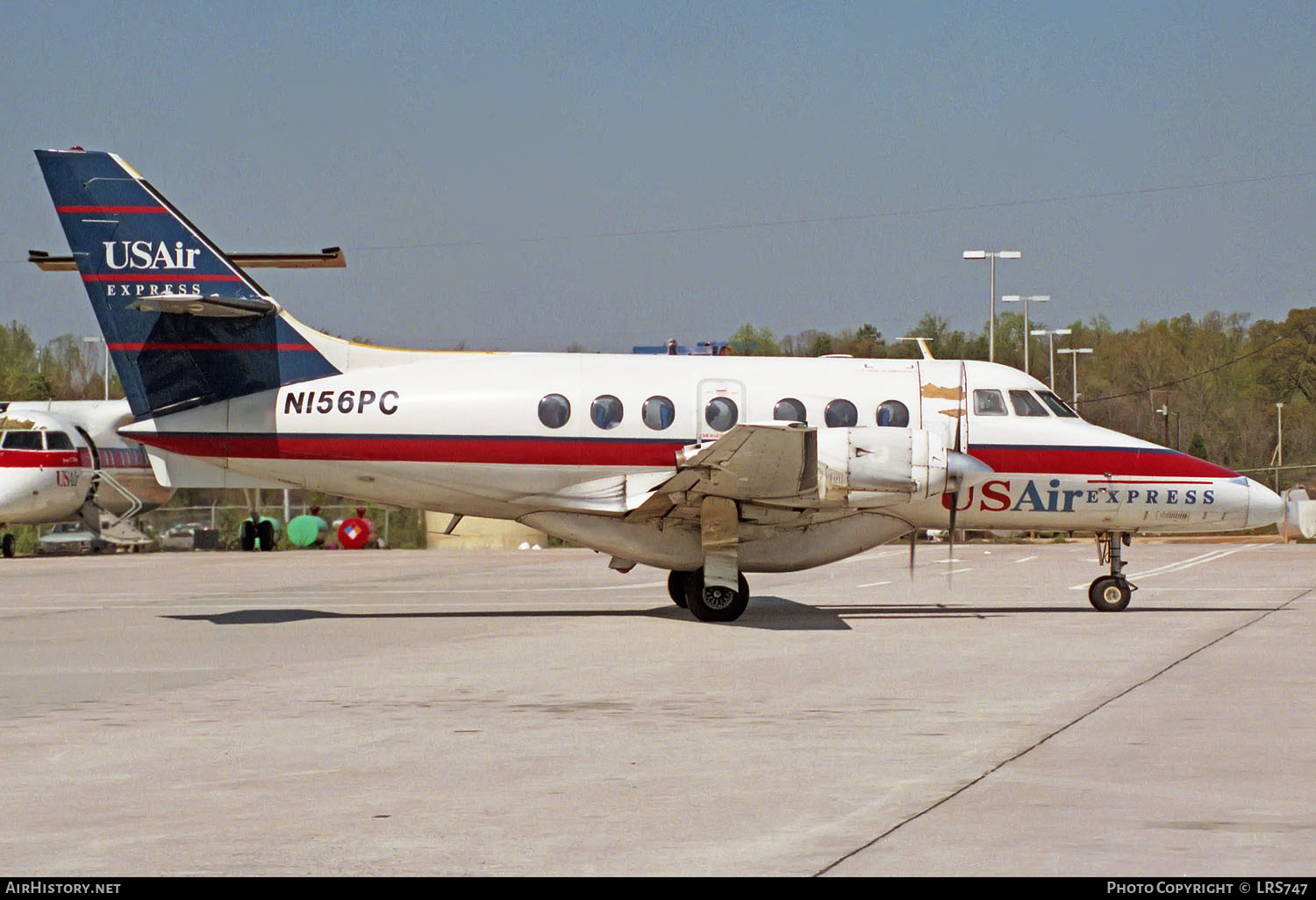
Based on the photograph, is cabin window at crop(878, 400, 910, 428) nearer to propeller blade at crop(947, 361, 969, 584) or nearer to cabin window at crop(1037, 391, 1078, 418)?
propeller blade at crop(947, 361, 969, 584)

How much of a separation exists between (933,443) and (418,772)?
36.0 ft

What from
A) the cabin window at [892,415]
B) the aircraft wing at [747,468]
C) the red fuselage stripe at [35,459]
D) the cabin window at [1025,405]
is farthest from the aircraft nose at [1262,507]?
the red fuselage stripe at [35,459]

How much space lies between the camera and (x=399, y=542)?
2101 inches

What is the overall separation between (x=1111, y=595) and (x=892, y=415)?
156 inches

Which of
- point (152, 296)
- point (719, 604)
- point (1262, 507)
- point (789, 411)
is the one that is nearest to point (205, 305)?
point (152, 296)

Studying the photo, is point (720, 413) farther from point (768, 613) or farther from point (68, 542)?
point (68, 542)

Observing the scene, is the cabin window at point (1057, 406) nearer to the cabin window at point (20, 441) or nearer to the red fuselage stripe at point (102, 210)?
the red fuselage stripe at point (102, 210)

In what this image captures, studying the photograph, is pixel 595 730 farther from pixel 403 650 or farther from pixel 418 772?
pixel 403 650

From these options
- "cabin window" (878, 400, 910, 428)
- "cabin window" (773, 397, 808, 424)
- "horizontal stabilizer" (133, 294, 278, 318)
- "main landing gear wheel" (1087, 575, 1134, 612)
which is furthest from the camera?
"main landing gear wheel" (1087, 575, 1134, 612)

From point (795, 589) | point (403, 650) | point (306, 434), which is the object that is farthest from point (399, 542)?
point (403, 650)

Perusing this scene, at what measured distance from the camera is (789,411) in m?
19.7

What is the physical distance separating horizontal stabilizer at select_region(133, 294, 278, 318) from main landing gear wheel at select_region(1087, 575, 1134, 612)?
11.9m

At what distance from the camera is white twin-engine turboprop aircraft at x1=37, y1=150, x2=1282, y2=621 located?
19219 mm

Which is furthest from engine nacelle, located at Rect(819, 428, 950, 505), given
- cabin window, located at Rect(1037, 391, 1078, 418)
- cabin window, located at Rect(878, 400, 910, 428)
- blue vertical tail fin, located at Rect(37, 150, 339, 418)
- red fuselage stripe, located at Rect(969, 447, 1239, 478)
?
blue vertical tail fin, located at Rect(37, 150, 339, 418)
